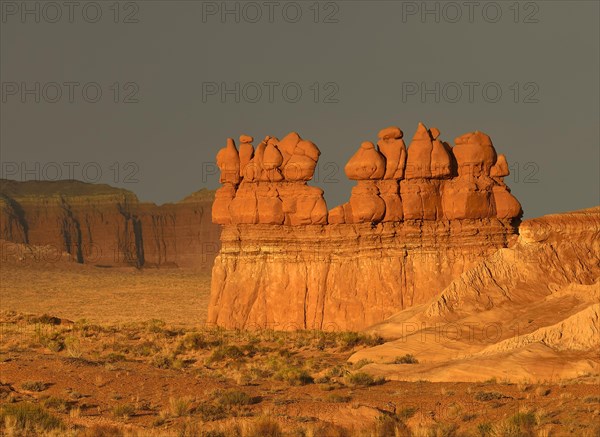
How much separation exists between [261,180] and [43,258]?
99.7 metres

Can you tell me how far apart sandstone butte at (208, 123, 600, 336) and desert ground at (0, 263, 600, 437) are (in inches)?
118

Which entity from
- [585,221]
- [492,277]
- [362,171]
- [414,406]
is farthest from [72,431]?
[362,171]

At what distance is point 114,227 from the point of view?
543 feet

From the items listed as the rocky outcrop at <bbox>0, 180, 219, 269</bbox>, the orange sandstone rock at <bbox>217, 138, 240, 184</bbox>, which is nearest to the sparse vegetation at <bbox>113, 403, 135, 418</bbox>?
the orange sandstone rock at <bbox>217, 138, 240, 184</bbox>

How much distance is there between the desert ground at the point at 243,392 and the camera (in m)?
22.7

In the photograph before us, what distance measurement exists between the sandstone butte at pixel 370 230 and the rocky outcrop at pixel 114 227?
4143 inches

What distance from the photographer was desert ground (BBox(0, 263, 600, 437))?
2273cm

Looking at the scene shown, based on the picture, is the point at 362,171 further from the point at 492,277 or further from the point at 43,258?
the point at 43,258

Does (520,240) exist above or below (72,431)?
Result: above

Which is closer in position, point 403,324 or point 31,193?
point 403,324

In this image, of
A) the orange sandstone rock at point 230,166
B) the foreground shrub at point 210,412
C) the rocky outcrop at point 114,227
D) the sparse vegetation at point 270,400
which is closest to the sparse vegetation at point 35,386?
the sparse vegetation at point 270,400

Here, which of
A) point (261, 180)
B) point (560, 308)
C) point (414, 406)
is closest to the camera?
point (414, 406)

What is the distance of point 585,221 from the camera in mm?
39375

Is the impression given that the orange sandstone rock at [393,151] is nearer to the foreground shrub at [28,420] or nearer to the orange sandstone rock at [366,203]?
the orange sandstone rock at [366,203]
